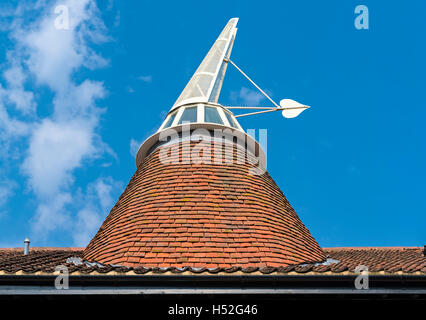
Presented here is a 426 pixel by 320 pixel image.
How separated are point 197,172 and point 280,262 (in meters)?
2.71

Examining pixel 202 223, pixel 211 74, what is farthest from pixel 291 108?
pixel 202 223

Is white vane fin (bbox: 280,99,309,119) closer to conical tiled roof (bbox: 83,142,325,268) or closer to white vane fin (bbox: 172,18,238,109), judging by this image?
white vane fin (bbox: 172,18,238,109)

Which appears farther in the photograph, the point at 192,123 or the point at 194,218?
the point at 192,123

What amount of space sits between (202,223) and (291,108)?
291 inches

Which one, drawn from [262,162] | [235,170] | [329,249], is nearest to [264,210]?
[235,170]

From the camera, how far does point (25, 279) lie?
5.72 metres

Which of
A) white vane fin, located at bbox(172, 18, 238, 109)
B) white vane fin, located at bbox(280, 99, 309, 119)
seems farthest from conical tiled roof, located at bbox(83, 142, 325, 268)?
white vane fin, located at bbox(280, 99, 309, 119)

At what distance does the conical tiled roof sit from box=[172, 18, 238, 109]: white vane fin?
2610 mm

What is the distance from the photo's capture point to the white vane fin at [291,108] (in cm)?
1482

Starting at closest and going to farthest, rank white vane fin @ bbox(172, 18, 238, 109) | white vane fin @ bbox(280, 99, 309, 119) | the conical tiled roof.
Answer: the conical tiled roof < white vane fin @ bbox(172, 18, 238, 109) < white vane fin @ bbox(280, 99, 309, 119)

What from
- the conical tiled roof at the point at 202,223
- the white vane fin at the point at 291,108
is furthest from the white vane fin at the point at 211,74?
the conical tiled roof at the point at 202,223

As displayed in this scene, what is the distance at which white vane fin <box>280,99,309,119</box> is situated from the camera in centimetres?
1482
